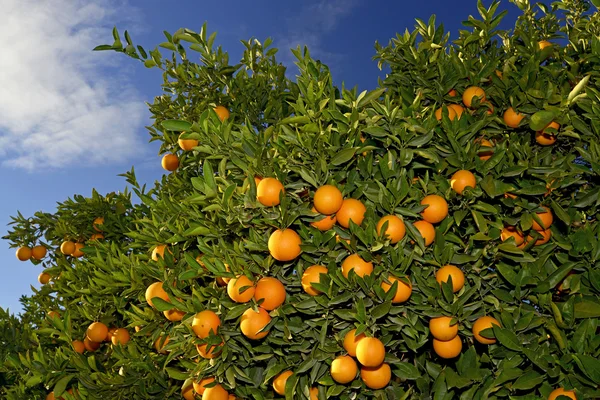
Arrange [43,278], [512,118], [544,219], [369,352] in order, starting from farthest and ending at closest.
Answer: [43,278] → [512,118] → [544,219] → [369,352]

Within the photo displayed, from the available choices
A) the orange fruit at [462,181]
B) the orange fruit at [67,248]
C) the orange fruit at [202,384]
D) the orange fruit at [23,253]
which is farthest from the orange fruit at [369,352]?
the orange fruit at [23,253]

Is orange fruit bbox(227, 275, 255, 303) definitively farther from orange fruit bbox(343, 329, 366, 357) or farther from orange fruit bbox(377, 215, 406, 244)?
orange fruit bbox(377, 215, 406, 244)

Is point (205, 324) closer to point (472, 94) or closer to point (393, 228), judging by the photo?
point (393, 228)

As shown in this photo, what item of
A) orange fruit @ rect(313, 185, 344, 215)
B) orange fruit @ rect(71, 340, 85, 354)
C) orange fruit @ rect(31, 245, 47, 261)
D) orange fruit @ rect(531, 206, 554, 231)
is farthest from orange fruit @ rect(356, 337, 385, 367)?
orange fruit @ rect(31, 245, 47, 261)

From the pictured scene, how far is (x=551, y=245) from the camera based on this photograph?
3062 millimetres

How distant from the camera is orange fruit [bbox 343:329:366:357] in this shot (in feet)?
8.80

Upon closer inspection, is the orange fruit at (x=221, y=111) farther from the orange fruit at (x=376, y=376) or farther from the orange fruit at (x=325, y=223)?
the orange fruit at (x=376, y=376)

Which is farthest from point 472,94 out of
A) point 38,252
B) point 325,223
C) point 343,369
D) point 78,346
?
point 38,252

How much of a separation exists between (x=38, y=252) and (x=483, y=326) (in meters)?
5.54

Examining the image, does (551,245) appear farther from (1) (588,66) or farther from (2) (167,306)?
(2) (167,306)

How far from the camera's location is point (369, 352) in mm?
2568

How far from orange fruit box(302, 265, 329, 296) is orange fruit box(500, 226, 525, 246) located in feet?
3.79

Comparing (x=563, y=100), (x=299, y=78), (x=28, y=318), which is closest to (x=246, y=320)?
(x=299, y=78)

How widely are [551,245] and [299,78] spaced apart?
6.05 ft
